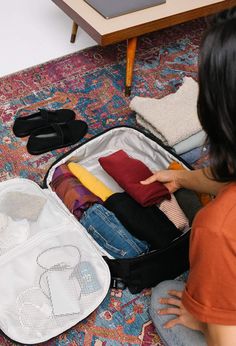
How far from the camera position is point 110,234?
4.29 feet

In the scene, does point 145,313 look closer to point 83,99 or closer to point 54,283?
point 54,283

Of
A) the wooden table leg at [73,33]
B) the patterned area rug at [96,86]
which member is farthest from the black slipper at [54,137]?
the wooden table leg at [73,33]

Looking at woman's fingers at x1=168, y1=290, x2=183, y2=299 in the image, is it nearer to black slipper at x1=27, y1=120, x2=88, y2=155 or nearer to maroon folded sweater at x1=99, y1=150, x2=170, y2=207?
maroon folded sweater at x1=99, y1=150, x2=170, y2=207

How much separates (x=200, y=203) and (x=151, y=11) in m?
0.94

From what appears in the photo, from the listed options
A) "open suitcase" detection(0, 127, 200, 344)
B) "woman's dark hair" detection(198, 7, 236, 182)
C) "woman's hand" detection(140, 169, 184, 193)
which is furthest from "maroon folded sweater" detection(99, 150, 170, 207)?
"woman's dark hair" detection(198, 7, 236, 182)

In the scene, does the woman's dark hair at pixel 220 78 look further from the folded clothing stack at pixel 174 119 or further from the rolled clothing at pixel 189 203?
the folded clothing stack at pixel 174 119

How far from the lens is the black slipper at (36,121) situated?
1746mm

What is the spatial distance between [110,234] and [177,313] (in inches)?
12.0

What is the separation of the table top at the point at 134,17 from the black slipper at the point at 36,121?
0.34 metres

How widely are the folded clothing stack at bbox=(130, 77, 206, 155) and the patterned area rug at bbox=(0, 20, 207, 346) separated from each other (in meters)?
0.10

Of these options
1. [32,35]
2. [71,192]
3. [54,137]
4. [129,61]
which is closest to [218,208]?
[71,192]

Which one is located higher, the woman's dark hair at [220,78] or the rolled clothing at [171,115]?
the woman's dark hair at [220,78]

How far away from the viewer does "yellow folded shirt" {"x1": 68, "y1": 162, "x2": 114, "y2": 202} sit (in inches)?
56.9

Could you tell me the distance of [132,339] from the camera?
4.00 ft
